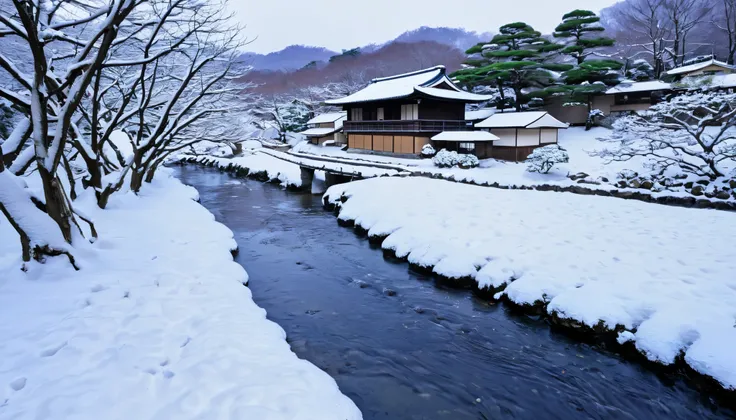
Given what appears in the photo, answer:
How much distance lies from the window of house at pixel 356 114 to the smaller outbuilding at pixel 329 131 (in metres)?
5.16

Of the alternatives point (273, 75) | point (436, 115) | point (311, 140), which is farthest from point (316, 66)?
point (436, 115)

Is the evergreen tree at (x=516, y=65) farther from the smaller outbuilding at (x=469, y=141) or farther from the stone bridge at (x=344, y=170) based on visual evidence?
the stone bridge at (x=344, y=170)

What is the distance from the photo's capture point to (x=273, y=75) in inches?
2958

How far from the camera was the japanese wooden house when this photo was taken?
2778 centimetres

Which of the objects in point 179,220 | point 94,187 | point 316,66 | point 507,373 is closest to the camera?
point 507,373

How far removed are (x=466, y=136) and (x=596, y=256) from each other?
17251mm

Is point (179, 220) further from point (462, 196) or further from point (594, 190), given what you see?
point (594, 190)

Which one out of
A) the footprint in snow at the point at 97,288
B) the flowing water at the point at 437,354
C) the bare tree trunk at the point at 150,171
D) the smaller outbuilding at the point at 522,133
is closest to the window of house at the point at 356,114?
the smaller outbuilding at the point at 522,133

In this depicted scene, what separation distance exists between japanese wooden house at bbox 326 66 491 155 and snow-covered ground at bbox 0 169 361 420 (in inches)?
864

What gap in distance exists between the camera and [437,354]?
21.9 ft

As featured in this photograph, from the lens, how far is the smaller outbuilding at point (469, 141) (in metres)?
24.9

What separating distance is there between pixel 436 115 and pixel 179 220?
69.1 feet

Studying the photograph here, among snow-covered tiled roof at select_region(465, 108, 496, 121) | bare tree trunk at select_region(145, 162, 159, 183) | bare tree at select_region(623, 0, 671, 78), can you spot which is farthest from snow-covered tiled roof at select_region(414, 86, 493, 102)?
bare tree at select_region(623, 0, 671, 78)

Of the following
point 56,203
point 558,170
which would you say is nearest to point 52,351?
point 56,203
